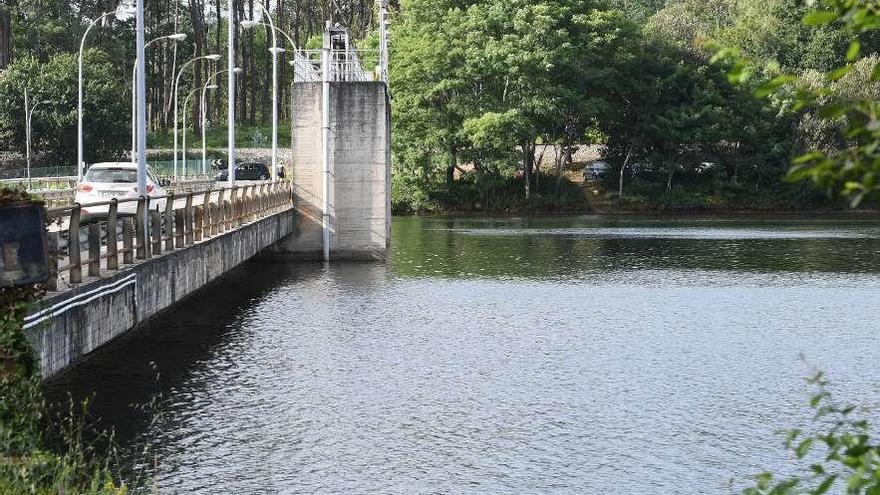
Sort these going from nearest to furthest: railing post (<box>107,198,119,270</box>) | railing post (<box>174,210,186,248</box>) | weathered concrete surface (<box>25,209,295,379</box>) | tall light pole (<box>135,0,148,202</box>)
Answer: weathered concrete surface (<box>25,209,295,379</box>)
railing post (<box>107,198,119,270</box>)
tall light pole (<box>135,0,148,202</box>)
railing post (<box>174,210,186,248</box>)

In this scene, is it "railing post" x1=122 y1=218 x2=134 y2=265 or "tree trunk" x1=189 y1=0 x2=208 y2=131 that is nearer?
"railing post" x1=122 y1=218 x2=134 y2=265

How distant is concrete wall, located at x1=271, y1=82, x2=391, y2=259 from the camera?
4381cm

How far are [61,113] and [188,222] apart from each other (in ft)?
191

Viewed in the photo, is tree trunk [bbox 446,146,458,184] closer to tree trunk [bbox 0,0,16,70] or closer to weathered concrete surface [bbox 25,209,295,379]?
tree trunk [bbox 0,0,16,70]

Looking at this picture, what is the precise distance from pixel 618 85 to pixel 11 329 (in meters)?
70.2

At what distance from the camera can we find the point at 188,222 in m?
26.8

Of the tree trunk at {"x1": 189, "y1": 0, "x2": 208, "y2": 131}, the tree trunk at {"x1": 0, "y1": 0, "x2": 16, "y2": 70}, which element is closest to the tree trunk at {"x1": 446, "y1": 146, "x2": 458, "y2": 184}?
the tree trunk at {"x1": 189, "y1": 0, "x2": 208, "y2": 131}

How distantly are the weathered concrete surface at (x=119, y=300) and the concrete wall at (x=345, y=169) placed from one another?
1239 centimetres

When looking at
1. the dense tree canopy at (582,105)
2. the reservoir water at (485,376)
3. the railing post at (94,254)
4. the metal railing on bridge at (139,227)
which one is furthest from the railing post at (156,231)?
the dense tree canopy at (582,105)

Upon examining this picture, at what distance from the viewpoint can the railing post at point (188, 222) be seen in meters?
26.5

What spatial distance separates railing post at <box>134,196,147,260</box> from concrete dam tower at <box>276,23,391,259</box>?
21.4 metres

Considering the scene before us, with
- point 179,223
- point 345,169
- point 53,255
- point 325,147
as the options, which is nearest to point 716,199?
point 345,169

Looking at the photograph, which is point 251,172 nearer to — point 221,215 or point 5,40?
point 5,40

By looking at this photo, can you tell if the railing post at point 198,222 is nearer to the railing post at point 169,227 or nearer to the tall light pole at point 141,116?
the railing post at point 169,227
